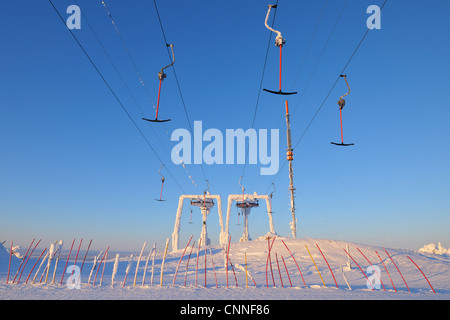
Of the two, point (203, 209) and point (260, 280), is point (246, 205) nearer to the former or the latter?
point (203, 209)

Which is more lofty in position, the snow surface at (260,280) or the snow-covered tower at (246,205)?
the snow-covered tower at (246,205)

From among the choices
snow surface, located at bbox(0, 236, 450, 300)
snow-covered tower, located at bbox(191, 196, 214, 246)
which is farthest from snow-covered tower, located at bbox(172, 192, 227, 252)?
snow surface, located at bbox(0, 236, 450, 300)

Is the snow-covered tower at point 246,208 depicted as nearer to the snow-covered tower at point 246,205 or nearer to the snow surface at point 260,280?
the snow-covered tower at point 246,205

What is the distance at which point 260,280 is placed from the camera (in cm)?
1759

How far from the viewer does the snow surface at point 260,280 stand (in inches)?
443

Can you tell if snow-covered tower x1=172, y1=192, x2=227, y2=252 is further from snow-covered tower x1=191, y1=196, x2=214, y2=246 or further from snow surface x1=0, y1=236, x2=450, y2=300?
snow surface x1=0, y1=236, x2=450, y2=300

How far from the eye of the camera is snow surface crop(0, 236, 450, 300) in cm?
1124

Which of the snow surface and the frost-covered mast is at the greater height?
the frost-covered mast

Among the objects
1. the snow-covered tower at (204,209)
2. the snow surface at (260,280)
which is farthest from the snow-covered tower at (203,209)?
the snow surface at (260,280)

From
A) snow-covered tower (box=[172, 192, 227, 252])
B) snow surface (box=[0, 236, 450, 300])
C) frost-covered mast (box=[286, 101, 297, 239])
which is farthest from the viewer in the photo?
snow-covered tower (box=[172, 192, 227, 252])

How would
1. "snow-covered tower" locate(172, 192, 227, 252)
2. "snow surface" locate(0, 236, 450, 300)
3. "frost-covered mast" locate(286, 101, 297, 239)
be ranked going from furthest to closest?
"snow-covered tower" locate(172, 192, 227, 252), "frost-covered mast" locate(286, 101, 297, 239), "snow surface" locate(0, 236, 450, 300)
